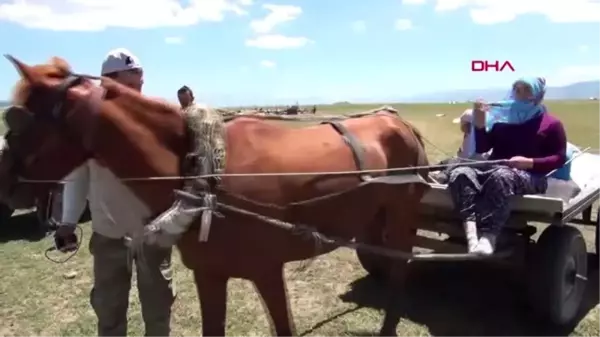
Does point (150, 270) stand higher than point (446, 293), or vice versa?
point (150, 270)

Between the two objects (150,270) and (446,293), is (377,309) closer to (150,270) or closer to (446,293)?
(446,293)

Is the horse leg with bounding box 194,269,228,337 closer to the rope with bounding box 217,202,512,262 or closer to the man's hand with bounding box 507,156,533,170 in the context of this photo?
the rope with bounding box 217,202,512,262

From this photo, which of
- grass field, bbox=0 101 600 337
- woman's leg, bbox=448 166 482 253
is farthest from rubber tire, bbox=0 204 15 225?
woman's leg, bbox=448 166 482 253

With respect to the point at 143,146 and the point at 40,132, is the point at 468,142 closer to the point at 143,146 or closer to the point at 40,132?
the point at 143,146

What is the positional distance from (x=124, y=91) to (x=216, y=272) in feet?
3.56

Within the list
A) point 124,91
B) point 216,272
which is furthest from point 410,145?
point 124,91

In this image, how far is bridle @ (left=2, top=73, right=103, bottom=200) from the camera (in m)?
2.52

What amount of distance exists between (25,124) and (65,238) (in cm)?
88

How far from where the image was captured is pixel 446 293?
18.2 ft

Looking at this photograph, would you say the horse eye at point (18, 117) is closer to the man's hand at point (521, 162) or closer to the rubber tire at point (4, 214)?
the man's hand at point (521, 162)

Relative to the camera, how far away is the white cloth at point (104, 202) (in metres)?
2.91

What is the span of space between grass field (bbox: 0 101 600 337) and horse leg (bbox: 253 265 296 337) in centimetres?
59

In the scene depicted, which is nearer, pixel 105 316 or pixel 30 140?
pixel 30 140

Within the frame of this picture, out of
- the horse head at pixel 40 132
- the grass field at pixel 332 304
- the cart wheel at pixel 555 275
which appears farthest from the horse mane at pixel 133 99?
the cart wheel at pixel 555 275
